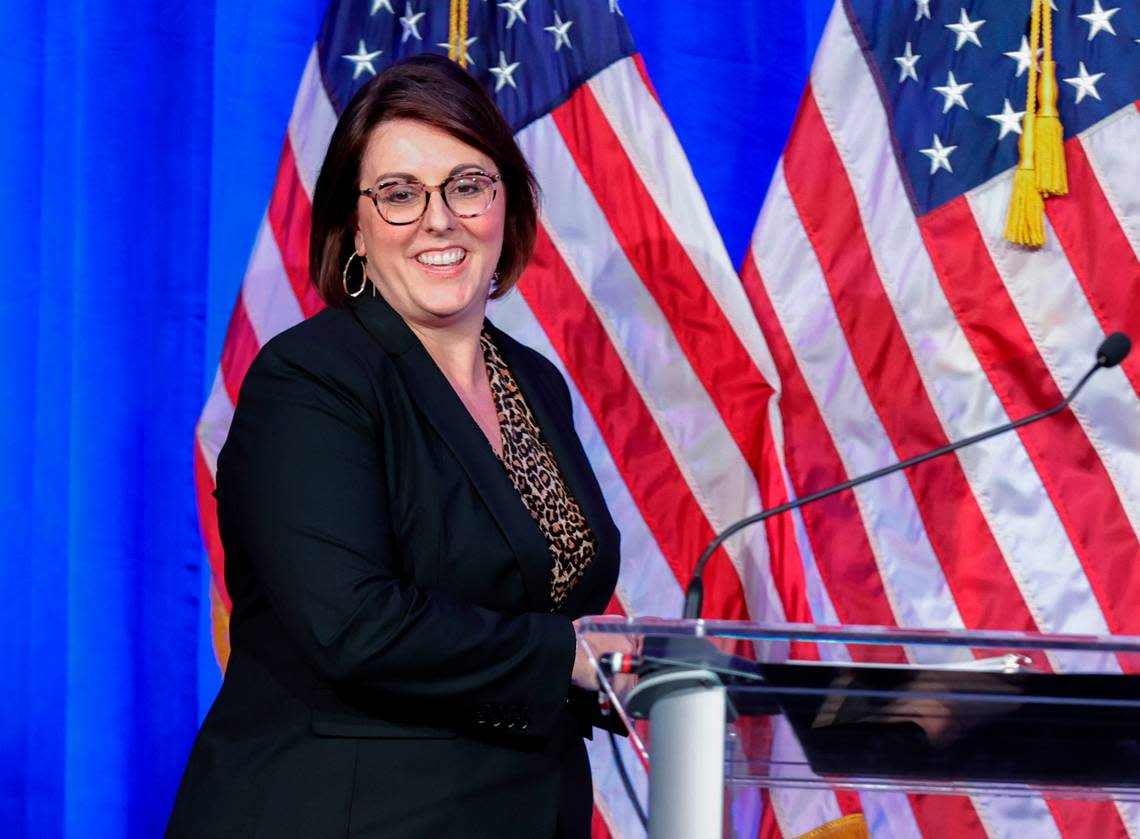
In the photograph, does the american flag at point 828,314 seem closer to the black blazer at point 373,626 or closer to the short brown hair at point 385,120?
the short brown hair at point 385,120

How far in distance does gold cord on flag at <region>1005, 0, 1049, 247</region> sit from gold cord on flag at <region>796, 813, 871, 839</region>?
4.15ft

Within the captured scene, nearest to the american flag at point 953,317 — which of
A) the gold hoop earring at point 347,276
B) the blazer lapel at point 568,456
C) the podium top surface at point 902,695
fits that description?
the blazer lapel at point 568,456

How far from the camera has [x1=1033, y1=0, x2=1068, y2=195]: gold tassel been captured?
8.37ft

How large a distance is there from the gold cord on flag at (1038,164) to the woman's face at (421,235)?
113 centimetres

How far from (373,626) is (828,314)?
1.48 m

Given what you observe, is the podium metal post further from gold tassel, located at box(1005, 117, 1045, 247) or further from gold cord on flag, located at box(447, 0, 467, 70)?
gold cord on flag, located at box(447, 0, 467, 70)

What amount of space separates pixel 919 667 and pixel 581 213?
6.00 ft

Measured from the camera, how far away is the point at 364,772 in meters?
1.52

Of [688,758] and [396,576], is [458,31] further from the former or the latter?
[688,758]

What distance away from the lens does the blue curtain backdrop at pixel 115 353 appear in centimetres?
279

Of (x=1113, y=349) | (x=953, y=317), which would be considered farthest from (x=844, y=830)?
(x=953, y=317)

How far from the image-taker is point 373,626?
1.44 m

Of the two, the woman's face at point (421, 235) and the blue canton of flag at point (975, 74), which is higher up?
the blue canton of flag at point (975, 74)

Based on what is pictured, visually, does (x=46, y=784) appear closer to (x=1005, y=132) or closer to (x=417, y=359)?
(x=417, y=359)
